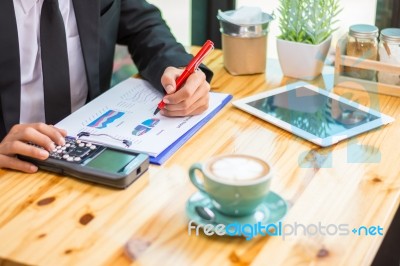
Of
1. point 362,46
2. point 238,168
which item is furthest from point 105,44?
point 238,168

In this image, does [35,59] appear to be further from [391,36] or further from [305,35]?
[391,36]

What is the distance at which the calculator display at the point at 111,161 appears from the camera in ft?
3.70

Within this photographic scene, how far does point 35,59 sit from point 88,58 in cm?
13

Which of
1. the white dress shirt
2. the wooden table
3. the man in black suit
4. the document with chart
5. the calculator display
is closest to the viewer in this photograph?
the wooden table

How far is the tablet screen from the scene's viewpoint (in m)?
1.32

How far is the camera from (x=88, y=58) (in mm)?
1566

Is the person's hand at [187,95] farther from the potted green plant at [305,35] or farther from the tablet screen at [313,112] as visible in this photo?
the potted green plant at [305,35]

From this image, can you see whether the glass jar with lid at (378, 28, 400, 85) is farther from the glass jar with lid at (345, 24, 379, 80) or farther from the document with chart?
the document with chart

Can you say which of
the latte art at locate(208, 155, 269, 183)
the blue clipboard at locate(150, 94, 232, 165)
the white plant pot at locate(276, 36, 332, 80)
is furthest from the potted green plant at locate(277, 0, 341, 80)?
the latte art at locate(208, 155, 269, 183)

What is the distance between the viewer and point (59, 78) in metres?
1.49

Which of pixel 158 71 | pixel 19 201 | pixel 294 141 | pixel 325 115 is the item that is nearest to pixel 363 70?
pixel 325 115

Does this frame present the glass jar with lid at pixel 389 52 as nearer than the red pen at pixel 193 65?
No

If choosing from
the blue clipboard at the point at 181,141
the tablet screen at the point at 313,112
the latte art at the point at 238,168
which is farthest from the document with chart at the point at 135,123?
the latte art at the point at 238,168

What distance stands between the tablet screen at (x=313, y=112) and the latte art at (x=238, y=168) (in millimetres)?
323
